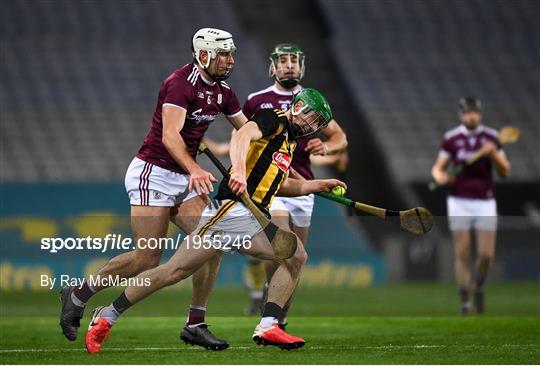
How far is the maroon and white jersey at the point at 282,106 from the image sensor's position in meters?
9.47

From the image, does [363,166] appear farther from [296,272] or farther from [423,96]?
[296,272]

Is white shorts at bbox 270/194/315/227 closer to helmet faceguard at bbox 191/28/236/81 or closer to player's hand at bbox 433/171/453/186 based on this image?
helmet faceguard at bbox 191/28/236/81

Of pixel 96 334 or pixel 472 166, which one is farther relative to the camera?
pixel 472 166

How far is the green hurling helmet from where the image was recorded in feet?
24.4

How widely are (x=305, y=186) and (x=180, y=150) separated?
0.94 metres

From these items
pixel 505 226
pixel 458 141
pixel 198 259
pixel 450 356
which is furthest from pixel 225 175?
pixel 505 226

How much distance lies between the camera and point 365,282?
1836cm

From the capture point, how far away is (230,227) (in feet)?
24.3

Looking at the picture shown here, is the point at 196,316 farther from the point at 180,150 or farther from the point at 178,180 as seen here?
the point at 180,150

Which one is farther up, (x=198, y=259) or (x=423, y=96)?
(x=423, y=96)

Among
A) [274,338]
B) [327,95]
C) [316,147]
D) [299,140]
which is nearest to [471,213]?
[299,140]

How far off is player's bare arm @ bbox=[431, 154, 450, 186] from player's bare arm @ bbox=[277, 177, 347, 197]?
4496mm

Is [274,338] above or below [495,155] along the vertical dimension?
below

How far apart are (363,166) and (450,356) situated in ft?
48.0
